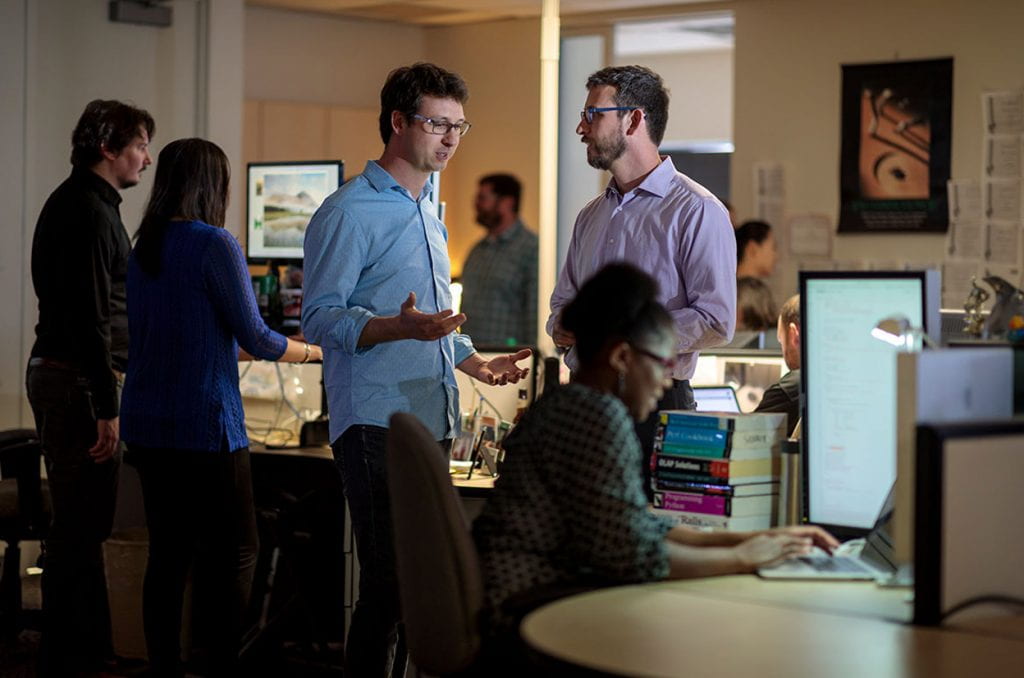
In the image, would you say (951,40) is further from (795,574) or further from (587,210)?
(795,574)

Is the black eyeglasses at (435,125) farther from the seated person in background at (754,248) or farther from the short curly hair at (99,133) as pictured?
the seated person in background at (754,248)

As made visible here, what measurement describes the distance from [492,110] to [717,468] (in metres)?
6.76

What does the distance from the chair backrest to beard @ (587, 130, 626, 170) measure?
113cm

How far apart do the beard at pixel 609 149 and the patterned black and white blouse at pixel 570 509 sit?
1.17m

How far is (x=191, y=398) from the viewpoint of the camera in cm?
368

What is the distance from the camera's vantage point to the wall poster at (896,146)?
7.42m

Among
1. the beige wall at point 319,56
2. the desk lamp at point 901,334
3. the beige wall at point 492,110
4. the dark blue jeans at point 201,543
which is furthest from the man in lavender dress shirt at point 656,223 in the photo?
the beige wall at point 319,56

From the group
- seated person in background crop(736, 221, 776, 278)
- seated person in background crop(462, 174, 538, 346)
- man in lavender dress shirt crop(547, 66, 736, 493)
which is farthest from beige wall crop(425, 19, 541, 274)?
man in lavender dress shirt crop(547, 66, 736, 493)

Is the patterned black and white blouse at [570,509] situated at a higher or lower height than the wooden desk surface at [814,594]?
higher

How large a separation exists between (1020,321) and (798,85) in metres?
5.63

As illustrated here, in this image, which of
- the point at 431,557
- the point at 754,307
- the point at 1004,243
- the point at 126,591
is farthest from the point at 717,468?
the point at 1004,243

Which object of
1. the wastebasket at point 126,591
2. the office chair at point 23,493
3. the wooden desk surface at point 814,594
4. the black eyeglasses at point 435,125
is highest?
the black eyeglasses at point 435,125

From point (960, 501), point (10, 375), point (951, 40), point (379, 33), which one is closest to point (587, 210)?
point (960, 501)

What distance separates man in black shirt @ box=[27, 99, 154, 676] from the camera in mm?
4105
